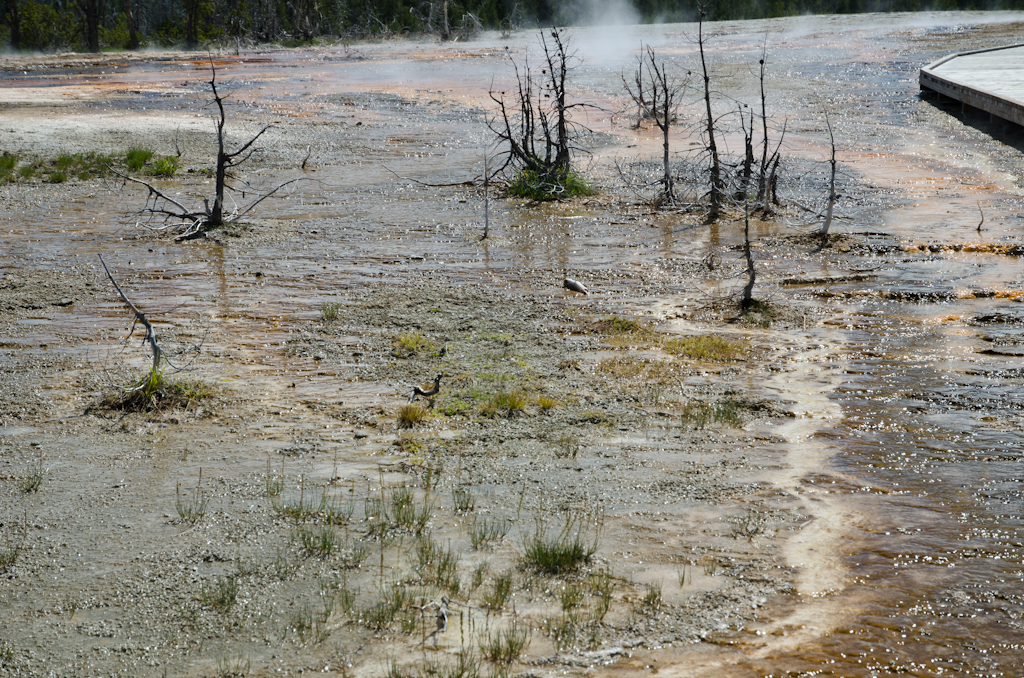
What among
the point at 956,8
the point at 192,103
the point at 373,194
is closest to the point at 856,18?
the point at 956,8

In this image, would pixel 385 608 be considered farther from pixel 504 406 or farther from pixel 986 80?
pixel 986 80

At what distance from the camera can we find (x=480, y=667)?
3820 millimetres

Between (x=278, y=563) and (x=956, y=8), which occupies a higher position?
(x=956, y=8)

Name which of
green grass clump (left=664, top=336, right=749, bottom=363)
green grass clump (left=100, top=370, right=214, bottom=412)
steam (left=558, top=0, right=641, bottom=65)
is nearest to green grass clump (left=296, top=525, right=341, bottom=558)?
green grass clump (left=100, top=370, right=214, bottom=412)

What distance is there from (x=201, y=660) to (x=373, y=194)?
33.6ft

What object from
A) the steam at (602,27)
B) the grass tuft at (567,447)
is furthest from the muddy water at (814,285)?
the steam at (602,27)

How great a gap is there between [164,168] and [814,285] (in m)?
9.79

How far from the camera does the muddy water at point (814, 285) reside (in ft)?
14.3

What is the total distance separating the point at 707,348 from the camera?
7391 millimetres

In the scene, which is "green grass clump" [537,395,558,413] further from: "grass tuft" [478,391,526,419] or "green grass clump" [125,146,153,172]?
"green grass clump" [125,146,153,172]

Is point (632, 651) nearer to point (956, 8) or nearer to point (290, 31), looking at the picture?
point (290, 31)

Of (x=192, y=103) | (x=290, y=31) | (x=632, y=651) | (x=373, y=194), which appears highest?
(x=290, y=31)

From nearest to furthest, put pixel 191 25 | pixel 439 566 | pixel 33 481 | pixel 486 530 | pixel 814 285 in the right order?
pixel 439 566 → pixel 486 530 → pixel 33 481 → pixel 814 285 → pixel 191 25

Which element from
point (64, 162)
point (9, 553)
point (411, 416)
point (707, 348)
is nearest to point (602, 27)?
point (64, 162)
